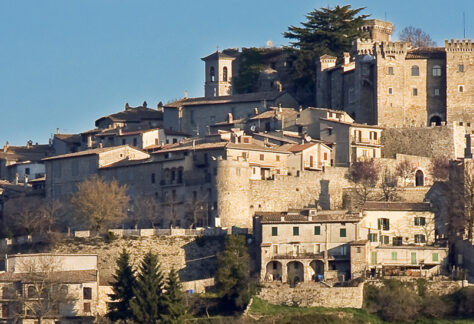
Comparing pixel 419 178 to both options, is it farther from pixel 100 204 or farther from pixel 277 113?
pixel 100 204

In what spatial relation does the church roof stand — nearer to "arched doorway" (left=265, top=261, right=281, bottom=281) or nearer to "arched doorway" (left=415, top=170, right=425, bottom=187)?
"arched doorway" (left=415, top=170, right=425, bottom=187)

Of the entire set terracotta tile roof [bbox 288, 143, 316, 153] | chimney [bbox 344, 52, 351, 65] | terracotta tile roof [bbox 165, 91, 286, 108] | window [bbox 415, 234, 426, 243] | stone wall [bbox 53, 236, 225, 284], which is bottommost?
stone wall [bbox 53, 236, 225, 284]

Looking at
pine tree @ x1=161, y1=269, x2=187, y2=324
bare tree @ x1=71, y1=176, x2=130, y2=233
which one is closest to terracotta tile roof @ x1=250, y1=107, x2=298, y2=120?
bare tree @ x1=71, y1=176, x2=130, y2=233

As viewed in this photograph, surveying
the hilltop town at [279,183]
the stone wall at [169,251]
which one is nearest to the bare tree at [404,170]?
the hilltop town at [279,183]

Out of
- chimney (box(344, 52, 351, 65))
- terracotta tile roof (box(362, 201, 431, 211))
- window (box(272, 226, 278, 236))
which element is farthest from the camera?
chimney (box(344, 52, 351, 65))

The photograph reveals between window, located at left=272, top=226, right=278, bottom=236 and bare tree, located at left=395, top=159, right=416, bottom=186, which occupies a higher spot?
bare tree, located at left=395, top=159, right=416, bottom=186

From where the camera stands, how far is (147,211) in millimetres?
94812

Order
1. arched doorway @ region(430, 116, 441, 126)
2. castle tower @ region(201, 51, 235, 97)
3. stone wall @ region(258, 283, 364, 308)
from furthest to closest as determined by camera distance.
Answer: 1. castle tower @ region(201, 51, 235, 97)
2. arched doorway @ region(430, 116, 441, 126)
3. stone wall @ region(258, 283, 364, 308)

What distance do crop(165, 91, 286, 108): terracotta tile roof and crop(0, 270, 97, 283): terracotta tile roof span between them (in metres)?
26.9

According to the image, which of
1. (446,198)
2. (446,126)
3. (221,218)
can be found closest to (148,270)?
(221,218)

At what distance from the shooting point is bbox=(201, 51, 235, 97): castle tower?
117 meters

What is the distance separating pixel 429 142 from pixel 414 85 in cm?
382

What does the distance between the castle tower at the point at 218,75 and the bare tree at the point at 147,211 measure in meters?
22.0

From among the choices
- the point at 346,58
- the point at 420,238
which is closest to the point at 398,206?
the point at 420,238
